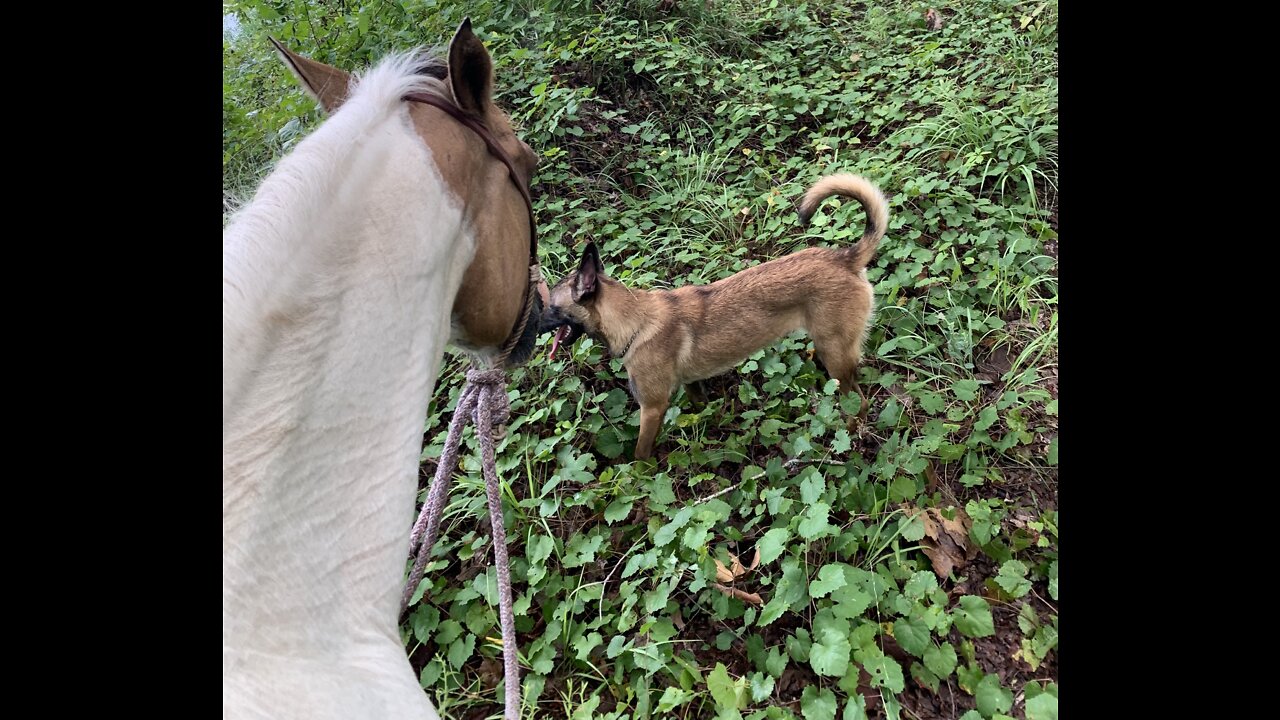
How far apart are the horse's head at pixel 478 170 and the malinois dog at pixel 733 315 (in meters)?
1.86

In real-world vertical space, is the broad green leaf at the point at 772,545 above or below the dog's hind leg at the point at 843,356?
above

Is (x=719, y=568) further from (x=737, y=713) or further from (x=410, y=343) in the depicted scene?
(x=410, y=343)

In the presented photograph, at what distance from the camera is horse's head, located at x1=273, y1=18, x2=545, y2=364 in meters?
1.51

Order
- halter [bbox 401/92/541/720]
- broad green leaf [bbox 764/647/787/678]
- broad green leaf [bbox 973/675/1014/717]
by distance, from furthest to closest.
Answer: broad green leaf [bbox 764/647/787/678] < broad green leaf [bbox 973/675/1014/717] < halter [bbox 401/92/541/720]

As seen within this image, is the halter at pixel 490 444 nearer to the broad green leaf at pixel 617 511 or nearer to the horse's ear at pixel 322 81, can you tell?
the horse's ear at pixel 322 81

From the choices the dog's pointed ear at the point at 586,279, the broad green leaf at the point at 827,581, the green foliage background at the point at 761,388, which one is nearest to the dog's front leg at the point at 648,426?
the green foliage background at the point at 761,388

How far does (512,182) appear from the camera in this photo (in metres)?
1.67

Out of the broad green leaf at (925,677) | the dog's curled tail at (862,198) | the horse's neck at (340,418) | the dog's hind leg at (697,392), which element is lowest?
the dog's hind leg at (697,392)

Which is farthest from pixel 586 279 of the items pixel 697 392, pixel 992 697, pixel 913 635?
pixel 992 697

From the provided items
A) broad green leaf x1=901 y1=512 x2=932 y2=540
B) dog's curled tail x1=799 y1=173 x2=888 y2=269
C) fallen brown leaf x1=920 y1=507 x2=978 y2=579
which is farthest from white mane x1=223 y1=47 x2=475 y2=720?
dog's curled tail x1=799 y1=173 x2=888 y2=269

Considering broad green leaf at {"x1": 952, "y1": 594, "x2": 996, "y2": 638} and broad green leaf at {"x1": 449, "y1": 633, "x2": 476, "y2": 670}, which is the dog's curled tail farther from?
broad green leaf at {"x1": 449, "y1": 633, "x2": 476, "y2": 670}

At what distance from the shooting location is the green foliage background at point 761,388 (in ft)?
8.06

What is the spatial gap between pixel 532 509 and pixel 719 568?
1040 mm

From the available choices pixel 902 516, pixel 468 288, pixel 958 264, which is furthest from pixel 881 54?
pixel 468 288
